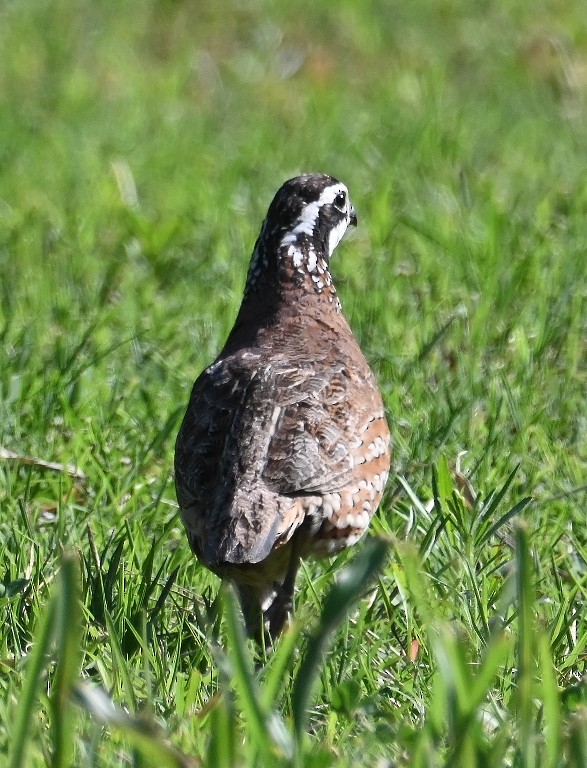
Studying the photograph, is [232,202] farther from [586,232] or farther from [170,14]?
[170,14]

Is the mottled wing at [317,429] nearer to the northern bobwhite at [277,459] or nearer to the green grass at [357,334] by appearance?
the northern bobwhite at [277,459]

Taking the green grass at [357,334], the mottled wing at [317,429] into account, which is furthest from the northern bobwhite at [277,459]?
the green grass at [357,334]

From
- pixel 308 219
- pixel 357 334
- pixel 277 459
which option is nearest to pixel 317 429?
pixel 277 459

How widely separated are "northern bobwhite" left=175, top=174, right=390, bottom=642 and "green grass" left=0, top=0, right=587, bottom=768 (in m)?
0.16

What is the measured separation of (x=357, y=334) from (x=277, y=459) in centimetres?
217

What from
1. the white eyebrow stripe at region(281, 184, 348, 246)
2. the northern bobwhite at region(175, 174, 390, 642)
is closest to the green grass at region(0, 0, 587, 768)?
the northern bobwhite at region(175, 174, 390, 642)

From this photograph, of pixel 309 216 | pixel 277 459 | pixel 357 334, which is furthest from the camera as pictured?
pixel 357 334

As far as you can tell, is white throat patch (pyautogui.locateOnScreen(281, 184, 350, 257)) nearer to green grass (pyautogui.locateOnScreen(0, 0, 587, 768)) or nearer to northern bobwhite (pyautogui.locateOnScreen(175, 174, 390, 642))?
northern bobwhite (pyautogui.locateOnScreen(175, 174, 390, 642))

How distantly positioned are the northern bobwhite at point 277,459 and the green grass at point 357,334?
157 mm

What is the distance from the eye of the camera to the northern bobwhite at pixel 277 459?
391 centimetres

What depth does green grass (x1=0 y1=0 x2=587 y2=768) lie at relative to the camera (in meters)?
3.05

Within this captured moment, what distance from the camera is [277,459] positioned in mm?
4023

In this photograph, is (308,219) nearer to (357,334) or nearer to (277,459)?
(357,334)

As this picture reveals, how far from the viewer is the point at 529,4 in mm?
12000
